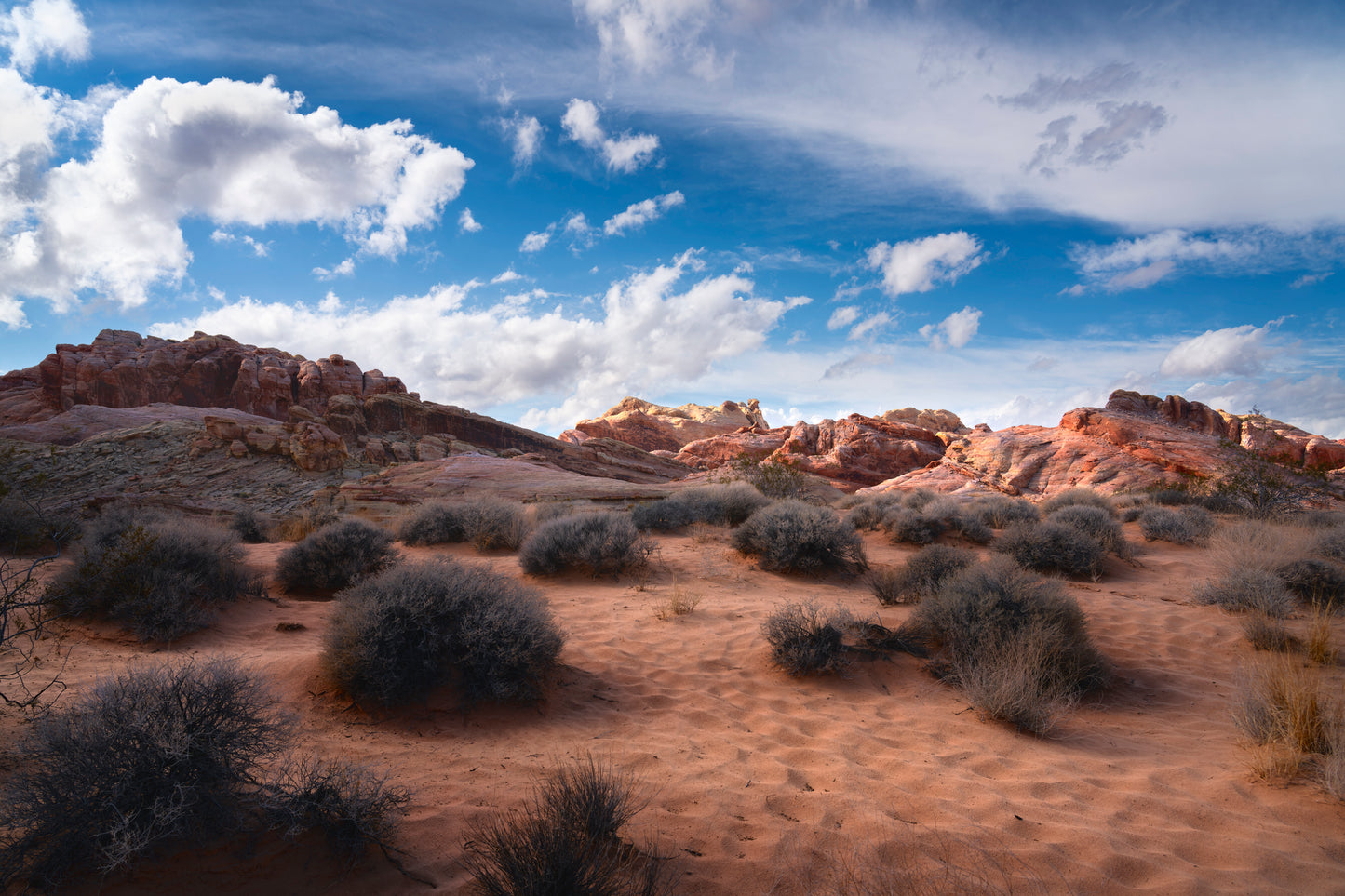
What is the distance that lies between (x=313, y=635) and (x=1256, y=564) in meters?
13.3

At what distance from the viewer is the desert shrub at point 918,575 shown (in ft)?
26.5

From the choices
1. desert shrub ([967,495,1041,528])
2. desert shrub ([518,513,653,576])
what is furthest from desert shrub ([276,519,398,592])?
desert shrub ([967,495,1041,528])

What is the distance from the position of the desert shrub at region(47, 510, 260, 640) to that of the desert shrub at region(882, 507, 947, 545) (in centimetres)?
1276

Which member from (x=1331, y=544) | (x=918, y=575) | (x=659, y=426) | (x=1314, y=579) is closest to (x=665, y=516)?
(x=918, y=575)

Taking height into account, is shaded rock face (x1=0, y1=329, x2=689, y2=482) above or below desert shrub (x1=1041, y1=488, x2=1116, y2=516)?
above

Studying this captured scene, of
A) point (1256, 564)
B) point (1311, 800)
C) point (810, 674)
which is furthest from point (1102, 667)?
point (1256, 564)

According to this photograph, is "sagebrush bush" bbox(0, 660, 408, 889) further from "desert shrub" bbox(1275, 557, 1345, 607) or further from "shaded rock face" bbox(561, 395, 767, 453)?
"shaded rock face" bbox(561, 395, 767, 453)

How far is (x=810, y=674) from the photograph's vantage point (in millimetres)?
5875

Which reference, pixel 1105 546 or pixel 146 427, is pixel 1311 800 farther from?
pixel 146 427

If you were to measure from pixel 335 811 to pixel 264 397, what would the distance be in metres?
53.6

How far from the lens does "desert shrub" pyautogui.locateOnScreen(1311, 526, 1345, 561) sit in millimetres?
8836

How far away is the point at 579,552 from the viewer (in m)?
9.91

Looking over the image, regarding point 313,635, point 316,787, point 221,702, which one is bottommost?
point 313,635

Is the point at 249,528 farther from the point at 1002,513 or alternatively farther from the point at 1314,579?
the point at 1314,579
